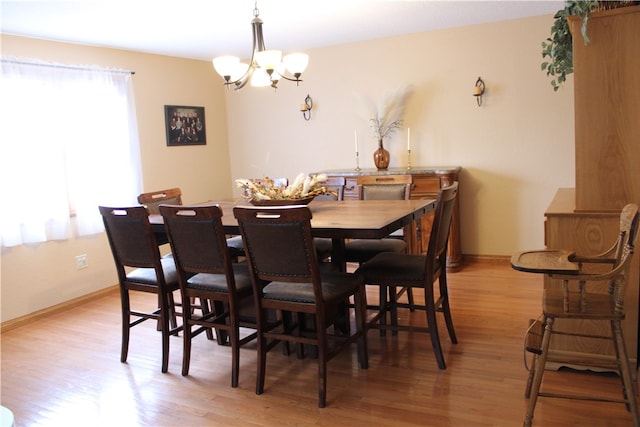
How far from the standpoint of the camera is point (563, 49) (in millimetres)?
2941

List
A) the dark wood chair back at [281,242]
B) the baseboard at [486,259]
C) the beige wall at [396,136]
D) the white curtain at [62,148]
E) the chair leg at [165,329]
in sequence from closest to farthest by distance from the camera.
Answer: the dark wood chair back at [281,242]
the chair leg at [165,329]
the white curtain at [62,148]
the beige wall at [396,136]
the baseboard at [486,259]

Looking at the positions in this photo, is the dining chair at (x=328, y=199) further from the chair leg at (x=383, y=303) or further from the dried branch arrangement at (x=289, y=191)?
the chair leg at (x=383, y=303)

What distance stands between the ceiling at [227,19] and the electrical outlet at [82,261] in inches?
70.9

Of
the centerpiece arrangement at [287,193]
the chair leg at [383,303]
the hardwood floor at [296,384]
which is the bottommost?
the hardwood floor at [296,384]

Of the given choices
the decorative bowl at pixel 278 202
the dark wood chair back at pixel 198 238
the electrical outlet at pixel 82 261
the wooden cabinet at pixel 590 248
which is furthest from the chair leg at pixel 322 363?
the electrical outlet at pixel 82 261

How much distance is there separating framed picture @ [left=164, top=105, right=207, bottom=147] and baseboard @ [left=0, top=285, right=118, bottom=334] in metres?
1.59

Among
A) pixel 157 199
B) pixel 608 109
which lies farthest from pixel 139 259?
pixel 608 109

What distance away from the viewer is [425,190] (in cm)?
480

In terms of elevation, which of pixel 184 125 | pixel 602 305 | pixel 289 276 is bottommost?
pixel 602 305

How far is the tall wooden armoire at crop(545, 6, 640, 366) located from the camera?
2482 millimetres

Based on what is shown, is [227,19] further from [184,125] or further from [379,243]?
[379,243]

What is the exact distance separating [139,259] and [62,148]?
1889 millimetres

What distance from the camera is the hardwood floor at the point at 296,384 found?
2430 millimetres

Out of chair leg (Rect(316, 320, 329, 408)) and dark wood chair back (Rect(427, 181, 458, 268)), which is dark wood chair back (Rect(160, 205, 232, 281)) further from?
dark wood chair back (Rect(427, 181, 458, 268))
